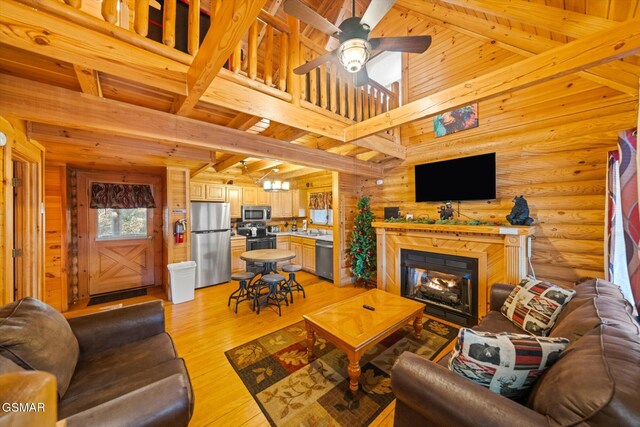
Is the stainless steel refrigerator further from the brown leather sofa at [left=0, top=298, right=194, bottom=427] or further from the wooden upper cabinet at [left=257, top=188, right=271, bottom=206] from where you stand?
the brown leather sofa at [left=0, top=298, right=194, bottom=427]

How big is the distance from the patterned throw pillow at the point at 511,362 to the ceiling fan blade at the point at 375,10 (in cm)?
213

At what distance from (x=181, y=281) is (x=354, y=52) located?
3.89m

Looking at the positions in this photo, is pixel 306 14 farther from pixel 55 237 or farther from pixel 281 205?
pixel 281 205

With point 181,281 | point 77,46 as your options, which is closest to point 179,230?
point 181,281

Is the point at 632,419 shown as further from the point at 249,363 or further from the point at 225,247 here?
the point at 225,247

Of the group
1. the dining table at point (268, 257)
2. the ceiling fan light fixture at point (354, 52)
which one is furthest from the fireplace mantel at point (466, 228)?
the ceiling fan light fixture at point (354, 52)

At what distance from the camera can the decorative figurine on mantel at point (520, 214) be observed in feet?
8.90

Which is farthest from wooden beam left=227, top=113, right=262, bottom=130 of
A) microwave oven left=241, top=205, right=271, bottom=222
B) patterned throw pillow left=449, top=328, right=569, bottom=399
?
microwave oven left=241, top=205, right=271, bottom=222

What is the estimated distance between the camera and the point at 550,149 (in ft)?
9.18

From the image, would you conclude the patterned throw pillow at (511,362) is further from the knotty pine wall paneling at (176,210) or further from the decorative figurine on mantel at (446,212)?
the knotty pine wall paneling at (176,210)

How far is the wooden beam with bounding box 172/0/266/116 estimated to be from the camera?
1.22m

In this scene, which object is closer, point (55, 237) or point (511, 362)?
point (511, 362)

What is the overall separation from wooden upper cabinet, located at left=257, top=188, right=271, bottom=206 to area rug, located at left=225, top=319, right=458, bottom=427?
146 inches

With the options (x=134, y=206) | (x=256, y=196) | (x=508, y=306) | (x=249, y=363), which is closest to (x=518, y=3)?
(x=508, y=306)
